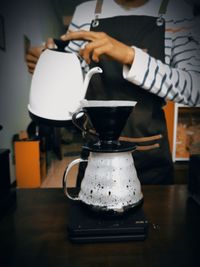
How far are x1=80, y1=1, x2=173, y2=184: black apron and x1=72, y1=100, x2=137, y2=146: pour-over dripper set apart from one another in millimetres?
360

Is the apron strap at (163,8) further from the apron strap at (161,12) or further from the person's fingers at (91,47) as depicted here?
the person's fingers at (91,47)

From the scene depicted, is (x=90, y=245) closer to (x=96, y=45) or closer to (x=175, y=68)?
(x=96, y=45)

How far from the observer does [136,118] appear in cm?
87

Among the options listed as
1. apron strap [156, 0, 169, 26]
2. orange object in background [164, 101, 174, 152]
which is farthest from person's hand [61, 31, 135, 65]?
orange object in background [164, 101, 174, 152]

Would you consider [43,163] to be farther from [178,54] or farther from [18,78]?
[178,54]

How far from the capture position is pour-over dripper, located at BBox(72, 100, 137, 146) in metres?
0.46

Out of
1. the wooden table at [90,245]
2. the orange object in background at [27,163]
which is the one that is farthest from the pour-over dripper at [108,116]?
the orange object in background at [27,163]

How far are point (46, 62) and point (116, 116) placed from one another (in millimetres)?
258

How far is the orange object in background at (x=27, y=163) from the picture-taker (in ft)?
6.27

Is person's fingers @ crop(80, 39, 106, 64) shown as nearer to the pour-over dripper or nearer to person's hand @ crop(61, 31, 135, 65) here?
person's hand @ crop(61, 31, 135, 65)

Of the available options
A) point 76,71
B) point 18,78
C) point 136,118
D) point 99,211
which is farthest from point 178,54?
point 18,78

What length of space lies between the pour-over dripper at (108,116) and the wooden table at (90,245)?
21 centimetres

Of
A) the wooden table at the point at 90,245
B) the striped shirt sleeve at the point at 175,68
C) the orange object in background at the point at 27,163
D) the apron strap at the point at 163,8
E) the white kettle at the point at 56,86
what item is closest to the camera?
the wooden table at the point at 90,245

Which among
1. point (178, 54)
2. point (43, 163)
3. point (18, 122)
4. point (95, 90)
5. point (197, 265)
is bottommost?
point (43, 163)
